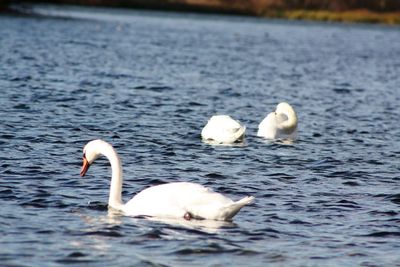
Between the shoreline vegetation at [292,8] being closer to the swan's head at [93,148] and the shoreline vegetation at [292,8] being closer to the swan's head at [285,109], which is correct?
the swan's head at [285,109]

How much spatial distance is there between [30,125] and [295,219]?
9122 mm

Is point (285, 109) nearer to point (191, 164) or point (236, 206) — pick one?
point (191, 164)

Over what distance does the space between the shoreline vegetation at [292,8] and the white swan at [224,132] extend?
4903 inches

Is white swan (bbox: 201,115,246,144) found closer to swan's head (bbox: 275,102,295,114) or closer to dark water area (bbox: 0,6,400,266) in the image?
dark water area (bbox: 0,6,400,266)

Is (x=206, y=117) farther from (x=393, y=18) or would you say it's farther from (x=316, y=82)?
(x=393, y=18)

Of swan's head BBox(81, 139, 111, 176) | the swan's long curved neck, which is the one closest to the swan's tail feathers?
the swan's long curved neck

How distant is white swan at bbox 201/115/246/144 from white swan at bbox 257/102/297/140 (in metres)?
1.51

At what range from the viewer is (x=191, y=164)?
18.7 metres

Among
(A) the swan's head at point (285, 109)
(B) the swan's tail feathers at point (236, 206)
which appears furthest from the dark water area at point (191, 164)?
(A) the swan's head at point (285, 109)

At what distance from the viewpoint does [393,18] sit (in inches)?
6398

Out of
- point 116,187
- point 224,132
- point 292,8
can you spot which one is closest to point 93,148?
point 116,187

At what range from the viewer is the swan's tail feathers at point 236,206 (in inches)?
520

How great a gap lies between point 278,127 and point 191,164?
5.16 meters

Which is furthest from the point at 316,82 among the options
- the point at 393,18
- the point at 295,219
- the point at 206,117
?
the point at 393,18
